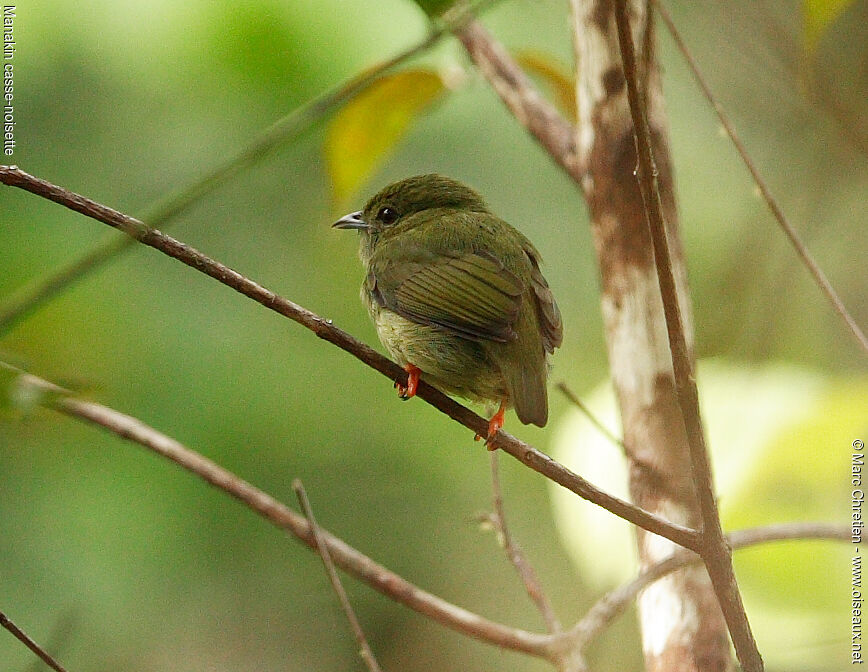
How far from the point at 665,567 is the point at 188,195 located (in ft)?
4.71

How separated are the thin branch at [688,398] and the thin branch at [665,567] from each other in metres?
→ 0.40

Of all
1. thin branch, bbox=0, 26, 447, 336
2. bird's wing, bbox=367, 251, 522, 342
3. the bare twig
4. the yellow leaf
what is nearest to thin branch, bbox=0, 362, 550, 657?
the bare twig

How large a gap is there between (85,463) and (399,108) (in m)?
2.16

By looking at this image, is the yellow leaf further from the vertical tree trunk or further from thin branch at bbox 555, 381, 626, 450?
thin branch at bbox 555, 381, 626, 450

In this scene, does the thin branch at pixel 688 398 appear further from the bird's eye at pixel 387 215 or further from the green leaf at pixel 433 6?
the bird's eye at pixel 387 215

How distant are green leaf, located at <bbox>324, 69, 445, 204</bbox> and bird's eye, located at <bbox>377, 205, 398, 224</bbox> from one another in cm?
69

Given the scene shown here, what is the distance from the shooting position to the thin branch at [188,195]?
2.60 ft

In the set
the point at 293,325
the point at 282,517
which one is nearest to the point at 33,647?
the point at 282,517

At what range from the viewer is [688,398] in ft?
4.81

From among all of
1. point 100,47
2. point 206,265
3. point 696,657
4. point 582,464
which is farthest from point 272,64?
point 696,657

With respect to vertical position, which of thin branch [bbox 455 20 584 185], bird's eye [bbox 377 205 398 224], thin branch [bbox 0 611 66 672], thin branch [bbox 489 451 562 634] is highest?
thin branch [bbox 455 20 584 185]

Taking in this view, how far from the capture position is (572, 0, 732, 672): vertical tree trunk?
6.83 ft

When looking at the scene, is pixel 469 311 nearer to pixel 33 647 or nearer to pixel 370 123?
pixel 370 123

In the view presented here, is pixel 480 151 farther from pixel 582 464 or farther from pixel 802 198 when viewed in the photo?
pixel 582 464
